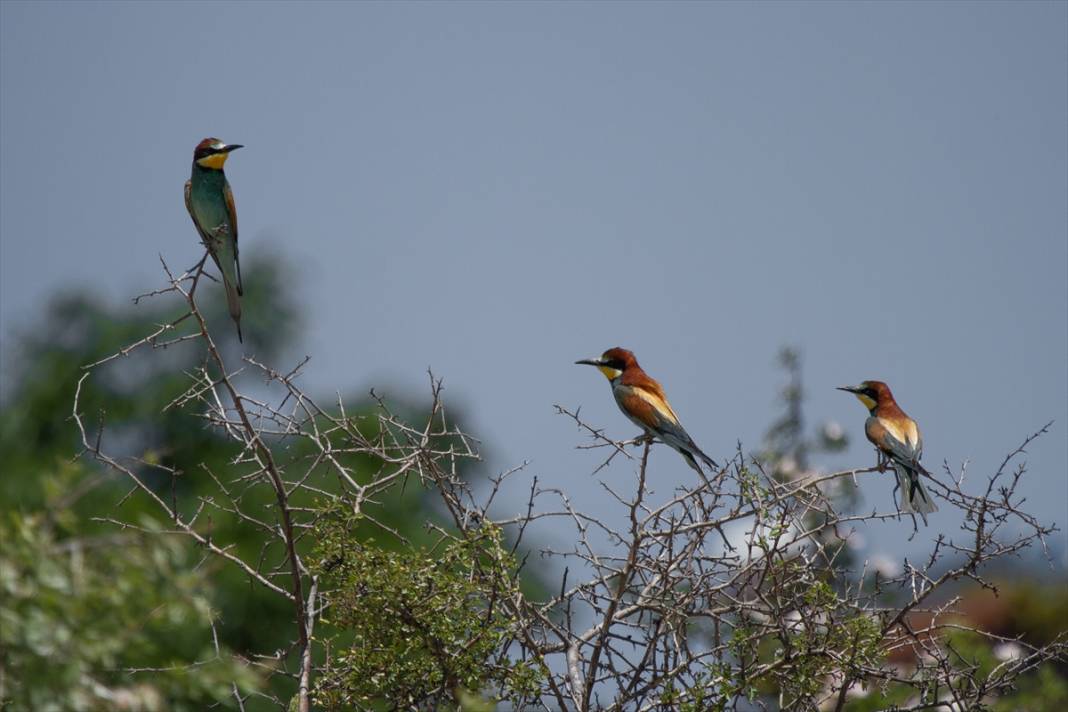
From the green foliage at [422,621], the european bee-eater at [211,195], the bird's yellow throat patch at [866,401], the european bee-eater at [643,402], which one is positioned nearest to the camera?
the green foliage at [422,621]

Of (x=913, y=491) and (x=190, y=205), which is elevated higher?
(x=190, y=205)

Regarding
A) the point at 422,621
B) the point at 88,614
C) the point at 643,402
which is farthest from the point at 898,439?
the point at 88,614

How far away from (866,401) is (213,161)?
3595 millimetres

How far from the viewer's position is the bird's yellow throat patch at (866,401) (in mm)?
7523

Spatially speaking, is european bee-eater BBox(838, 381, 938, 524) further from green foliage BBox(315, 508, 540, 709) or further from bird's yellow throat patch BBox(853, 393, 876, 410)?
green foliage BBox(315, 508, 540, 709)

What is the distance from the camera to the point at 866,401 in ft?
25.0

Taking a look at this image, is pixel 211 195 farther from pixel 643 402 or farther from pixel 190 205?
pixel 643 402

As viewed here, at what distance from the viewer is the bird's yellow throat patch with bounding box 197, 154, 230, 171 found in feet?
24.1

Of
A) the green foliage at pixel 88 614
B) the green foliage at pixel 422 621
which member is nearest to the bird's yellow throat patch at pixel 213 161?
the green foliage at pixel 422 621

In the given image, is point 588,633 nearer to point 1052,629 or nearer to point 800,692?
point 800,692

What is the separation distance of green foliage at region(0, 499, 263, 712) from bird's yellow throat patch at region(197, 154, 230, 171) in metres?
4.51

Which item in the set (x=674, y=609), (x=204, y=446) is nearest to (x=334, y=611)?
(x=674, y=609)

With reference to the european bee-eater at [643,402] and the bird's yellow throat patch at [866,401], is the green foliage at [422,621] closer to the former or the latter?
the european bee-eater at [643,402]

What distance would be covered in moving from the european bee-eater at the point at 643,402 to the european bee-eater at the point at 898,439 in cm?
99
